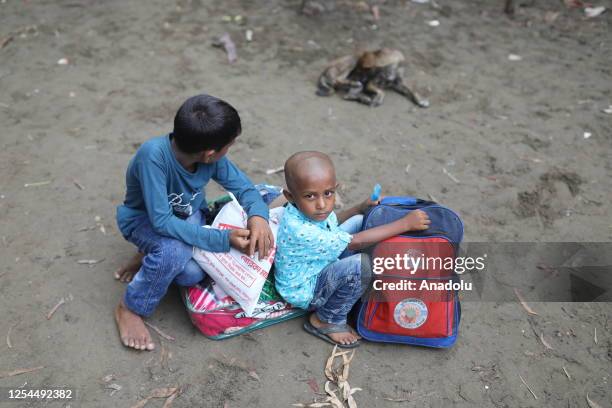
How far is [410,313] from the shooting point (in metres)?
2.85

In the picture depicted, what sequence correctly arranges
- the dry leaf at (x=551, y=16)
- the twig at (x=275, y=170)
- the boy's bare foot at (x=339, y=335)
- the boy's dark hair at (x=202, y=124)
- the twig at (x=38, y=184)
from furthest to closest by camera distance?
1. the dry leaf at (x=551, y=16)
2. the twig at (x=275, y=170)
3. the twig at (x=38, y=184)
4. the boy's bare foot at (x=339, y=335)
5. the boy's dark hair at (x=202, y=124)

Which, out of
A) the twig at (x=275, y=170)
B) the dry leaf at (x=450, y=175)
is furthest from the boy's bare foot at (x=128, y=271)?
the dry leaf at (x=450, y=175)

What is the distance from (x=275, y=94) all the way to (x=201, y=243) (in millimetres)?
3047

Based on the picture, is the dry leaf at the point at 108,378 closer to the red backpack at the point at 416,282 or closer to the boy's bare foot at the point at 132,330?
the boy's bare foot at the point at 132,330

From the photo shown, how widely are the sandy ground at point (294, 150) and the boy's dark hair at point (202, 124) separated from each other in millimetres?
1146

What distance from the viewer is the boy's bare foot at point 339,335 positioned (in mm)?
2938

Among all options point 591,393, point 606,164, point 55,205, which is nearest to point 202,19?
point 55,205

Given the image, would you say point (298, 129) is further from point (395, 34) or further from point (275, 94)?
point (395, 34)

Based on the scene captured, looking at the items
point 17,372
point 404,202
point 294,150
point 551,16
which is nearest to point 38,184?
point 17,372

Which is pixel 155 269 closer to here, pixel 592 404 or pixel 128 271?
pixel 128 271

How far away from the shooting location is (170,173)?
267 cm

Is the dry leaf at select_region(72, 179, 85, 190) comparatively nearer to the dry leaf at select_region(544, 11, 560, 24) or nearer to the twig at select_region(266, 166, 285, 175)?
the twig at select_region(266, 166, 285, 175)

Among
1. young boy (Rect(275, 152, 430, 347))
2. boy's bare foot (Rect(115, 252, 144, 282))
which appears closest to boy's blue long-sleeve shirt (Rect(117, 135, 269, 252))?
young boy (Rect(275, 152, 430, 347))

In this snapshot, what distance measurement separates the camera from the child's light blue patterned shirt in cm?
265
